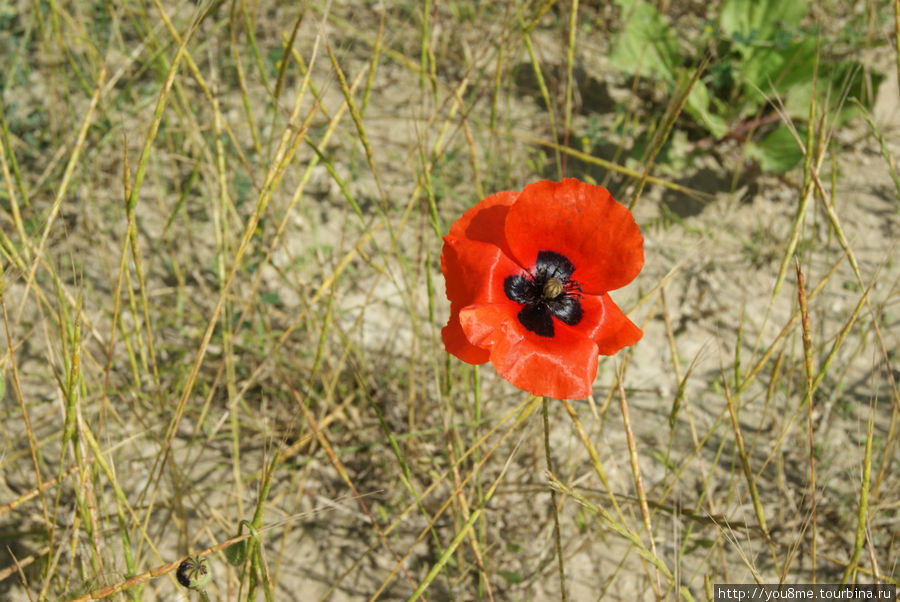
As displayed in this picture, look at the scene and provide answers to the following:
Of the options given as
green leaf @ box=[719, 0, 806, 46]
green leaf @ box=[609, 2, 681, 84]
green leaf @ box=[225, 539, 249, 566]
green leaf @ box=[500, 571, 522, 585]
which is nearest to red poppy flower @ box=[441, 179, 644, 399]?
green leaf @ box=[225, 539, 249, 566]

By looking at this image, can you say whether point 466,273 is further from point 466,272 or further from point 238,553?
point 238,553

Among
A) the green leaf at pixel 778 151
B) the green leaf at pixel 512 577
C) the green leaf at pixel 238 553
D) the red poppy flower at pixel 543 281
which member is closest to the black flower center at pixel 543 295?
the red poppy flower at pixel 543 281

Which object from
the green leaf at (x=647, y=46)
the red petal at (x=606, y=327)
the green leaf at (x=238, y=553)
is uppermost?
the green leaf at (x=647, y=46)

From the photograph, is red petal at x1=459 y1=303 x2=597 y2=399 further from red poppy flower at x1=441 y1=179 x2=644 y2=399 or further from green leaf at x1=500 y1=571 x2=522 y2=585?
green leaf at x1=500 y1=571 x2=522 y2=585

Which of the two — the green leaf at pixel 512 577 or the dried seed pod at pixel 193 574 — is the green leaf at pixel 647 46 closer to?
the green leaf at pixel 512 577

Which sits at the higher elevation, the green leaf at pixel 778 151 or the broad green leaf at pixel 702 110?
the broad green leaf at pixel 702 110

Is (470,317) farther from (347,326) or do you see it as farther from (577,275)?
(347,326)

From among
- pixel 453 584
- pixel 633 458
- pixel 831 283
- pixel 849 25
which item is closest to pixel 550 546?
pixel 453 584
